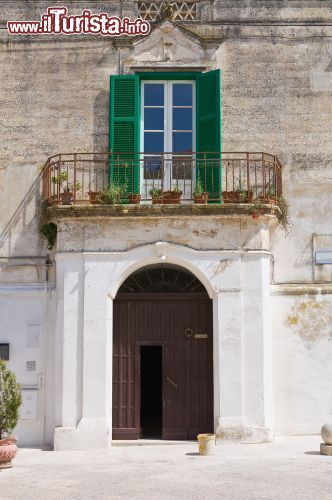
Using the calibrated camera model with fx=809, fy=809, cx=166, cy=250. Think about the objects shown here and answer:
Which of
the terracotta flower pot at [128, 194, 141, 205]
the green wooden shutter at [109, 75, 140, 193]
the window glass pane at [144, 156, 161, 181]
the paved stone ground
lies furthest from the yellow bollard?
the window glass pane at [144, 156, 161, 181]

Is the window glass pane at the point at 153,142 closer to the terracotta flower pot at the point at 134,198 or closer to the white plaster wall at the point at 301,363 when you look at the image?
the terracotta flower pot at the point at 134,198

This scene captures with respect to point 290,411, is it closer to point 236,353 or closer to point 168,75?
point 236,353

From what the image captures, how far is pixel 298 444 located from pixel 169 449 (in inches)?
92.0

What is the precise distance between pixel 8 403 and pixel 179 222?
484 cm

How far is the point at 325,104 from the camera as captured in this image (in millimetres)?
16453

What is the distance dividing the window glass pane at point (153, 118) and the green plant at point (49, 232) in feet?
9.11

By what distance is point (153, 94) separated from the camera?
16609 millimetres

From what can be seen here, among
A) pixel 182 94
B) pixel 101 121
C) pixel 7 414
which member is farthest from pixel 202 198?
pixel 7 414

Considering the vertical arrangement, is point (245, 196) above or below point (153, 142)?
below

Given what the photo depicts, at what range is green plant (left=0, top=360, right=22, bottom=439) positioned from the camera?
1281 centimetres

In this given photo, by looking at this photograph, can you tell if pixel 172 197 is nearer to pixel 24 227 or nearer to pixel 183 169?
pixel 183 169

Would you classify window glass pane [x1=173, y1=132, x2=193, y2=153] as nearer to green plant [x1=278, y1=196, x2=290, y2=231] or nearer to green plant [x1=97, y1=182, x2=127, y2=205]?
green plant [x1=97, y1=182, x2=127, y2=205]

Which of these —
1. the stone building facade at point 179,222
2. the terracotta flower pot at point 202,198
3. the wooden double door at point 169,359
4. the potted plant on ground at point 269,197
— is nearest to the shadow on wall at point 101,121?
the stone building facade at point 179,222

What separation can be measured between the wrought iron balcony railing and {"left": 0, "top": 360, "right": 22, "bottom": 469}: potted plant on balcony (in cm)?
391
